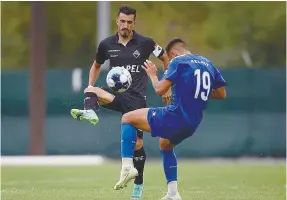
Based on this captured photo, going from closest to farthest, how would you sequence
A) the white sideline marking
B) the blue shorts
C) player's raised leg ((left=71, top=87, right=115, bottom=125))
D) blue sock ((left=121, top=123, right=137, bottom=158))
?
the blue shorts < blue sock ((left=121, top=123, right=137, bottom=158)) < player's raised leg ((left=71, top=87, right=115, bottom=125)) < the white sideline marking

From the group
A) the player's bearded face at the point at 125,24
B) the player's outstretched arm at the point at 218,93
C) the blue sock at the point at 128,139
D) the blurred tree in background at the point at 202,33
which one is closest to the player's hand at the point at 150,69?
the blue sock at the point at 128,139

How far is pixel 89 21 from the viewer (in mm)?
25797

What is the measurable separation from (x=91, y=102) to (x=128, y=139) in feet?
2.71

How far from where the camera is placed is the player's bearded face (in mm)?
11891

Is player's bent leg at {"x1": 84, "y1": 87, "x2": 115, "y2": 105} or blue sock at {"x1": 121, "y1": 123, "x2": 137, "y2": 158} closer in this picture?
blue sock at {"x1": 121, "y1": 123, "x2": 137, "y2": 158}

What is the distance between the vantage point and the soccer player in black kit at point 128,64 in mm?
11938

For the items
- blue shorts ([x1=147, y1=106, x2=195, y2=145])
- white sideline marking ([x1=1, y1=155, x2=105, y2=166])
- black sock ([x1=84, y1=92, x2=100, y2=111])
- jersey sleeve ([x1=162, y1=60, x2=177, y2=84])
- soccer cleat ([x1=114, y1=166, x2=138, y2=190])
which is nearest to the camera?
jersey sleeve ([x1=162, y1=60, x2=177, y2=84])

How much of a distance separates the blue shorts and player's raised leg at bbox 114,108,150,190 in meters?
0.09

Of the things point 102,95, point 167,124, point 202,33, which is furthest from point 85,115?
point 202,33

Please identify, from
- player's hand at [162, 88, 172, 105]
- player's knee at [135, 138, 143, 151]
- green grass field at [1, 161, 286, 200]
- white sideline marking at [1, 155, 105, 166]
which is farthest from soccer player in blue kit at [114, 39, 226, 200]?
white sideline marking at [1, 155, 105, 166]

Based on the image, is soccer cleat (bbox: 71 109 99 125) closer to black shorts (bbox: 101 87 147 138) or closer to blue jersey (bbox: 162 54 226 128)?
black shorts (bbox: 101 87 147 138)

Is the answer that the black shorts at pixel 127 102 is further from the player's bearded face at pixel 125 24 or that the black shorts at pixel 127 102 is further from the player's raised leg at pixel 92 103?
the player's bearded face at pixel 125 24

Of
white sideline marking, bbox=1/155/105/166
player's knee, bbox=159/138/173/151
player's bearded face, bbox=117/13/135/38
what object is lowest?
white sideline marking, bbox=1/155/105/166

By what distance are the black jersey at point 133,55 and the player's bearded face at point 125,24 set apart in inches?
7.0
